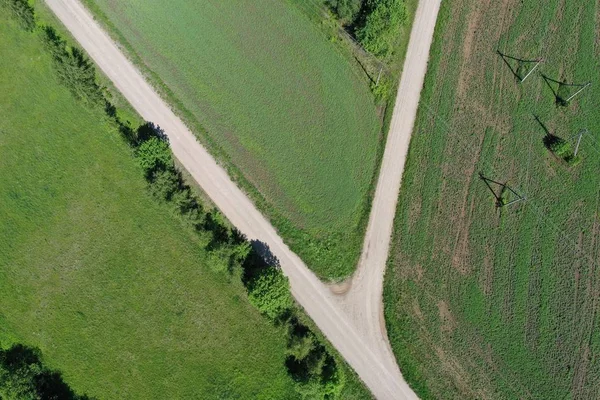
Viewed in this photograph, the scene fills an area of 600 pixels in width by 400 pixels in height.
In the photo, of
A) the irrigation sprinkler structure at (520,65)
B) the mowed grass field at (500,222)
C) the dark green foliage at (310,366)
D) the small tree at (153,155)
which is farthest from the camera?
the irrigation sprinkler structure at (520,65)

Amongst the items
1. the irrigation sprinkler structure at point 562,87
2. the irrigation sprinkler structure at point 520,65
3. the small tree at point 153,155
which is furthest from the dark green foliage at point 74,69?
the irrigation sprinkler structure at point 562,87

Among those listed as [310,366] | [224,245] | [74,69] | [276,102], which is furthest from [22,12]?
[310,366]

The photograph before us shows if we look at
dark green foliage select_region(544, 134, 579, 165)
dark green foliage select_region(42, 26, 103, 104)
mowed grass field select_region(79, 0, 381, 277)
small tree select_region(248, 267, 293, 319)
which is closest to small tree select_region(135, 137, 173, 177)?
mowed grass field select_region(79, 0, 381, 277)

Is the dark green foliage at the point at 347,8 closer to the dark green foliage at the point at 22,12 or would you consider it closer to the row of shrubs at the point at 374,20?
the row of shrubs at the point at 374,20

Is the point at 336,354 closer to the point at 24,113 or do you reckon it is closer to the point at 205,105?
the point at 205,105

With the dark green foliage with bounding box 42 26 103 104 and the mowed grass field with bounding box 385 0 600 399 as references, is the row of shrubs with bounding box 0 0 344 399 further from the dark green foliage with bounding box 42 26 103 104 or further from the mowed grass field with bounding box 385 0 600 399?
the mowed grass field with bounding box 385 0 600 399

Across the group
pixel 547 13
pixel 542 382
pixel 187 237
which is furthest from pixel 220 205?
pixel 547 13
